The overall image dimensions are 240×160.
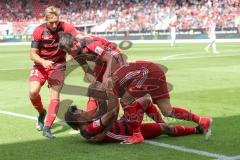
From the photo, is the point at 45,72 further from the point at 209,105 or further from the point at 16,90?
the point at 16,90

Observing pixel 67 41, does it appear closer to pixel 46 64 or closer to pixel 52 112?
pixel 46 64

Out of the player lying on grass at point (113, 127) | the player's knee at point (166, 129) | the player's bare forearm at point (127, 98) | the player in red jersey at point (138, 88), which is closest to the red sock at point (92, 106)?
the player lying on grass at point (113, 127)

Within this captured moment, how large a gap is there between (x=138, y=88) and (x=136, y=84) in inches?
2.8

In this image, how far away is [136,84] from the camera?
6848 mm

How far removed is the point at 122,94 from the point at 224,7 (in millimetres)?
44431

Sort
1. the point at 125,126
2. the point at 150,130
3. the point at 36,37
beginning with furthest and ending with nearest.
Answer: the point at 36,37 → the point at 150,130 → the point at 125,126

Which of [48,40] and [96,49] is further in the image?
[48,40]

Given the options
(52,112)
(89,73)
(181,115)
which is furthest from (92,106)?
(181,115)

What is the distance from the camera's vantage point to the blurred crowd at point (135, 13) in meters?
49.0

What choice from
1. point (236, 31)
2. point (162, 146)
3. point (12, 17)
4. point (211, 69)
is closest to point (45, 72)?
point (162, 146)

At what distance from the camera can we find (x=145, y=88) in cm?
695

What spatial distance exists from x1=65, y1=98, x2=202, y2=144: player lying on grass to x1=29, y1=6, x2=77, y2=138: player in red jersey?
63 cm

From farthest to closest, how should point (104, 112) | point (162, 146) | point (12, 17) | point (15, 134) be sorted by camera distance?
point (12, 17)
point (15, 134)
point (104, 112)
point (162, 146)

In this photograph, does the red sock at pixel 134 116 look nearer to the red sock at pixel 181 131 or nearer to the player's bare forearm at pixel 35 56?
the red sock at pixel 181 131
